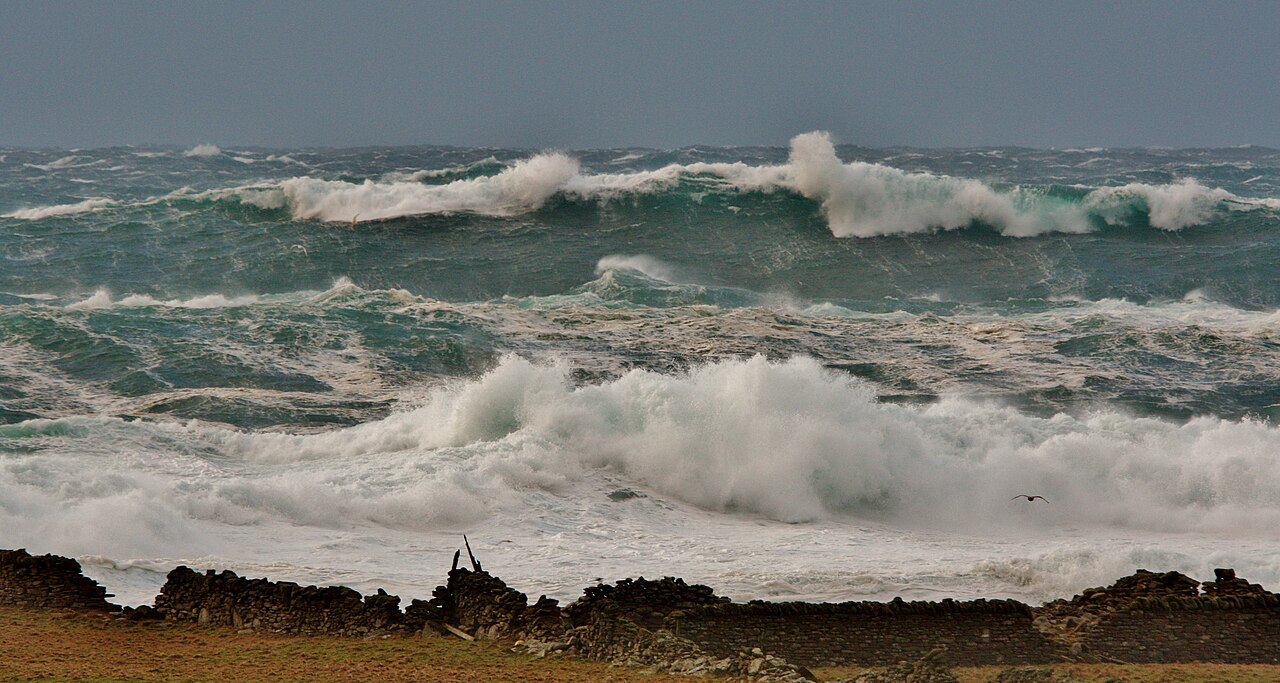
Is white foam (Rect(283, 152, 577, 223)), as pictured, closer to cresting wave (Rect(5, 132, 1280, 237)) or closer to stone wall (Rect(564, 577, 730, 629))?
cresting wave (Rect(5, 132, 1280, 237))

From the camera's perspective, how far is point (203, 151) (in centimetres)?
7588

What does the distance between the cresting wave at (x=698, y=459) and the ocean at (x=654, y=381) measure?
0.07 metres

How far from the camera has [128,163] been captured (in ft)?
217

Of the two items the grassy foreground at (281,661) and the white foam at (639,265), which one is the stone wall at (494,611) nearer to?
the grassy foreground at (281,661)

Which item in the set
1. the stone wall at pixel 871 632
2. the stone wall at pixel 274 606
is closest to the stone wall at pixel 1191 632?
the stone wall at pixel 871 632

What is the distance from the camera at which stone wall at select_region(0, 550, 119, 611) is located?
1279 cm

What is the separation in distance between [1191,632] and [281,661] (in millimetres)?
7954

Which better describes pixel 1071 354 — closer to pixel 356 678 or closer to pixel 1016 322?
pixel 1016 322

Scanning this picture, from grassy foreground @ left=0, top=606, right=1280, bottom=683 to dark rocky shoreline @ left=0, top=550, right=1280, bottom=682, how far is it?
245 millimetres

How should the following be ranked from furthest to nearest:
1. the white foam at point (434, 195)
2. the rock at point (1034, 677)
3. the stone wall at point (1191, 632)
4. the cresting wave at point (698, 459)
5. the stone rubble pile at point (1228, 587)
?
the white foam at point (434, 195)
the cresting wave at point (698, 459)
the stone rubble pile at point (1228, 587)
the stone wall at point (1191, 632)
the rock at point (1034, 677)

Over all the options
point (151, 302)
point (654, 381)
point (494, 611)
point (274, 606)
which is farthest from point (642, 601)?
point (151, 302)

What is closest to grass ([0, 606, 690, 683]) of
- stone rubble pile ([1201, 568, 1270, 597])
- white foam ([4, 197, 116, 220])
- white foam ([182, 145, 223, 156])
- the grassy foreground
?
the grassy foreground

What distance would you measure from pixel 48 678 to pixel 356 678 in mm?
2222

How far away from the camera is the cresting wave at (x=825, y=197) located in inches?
1823
